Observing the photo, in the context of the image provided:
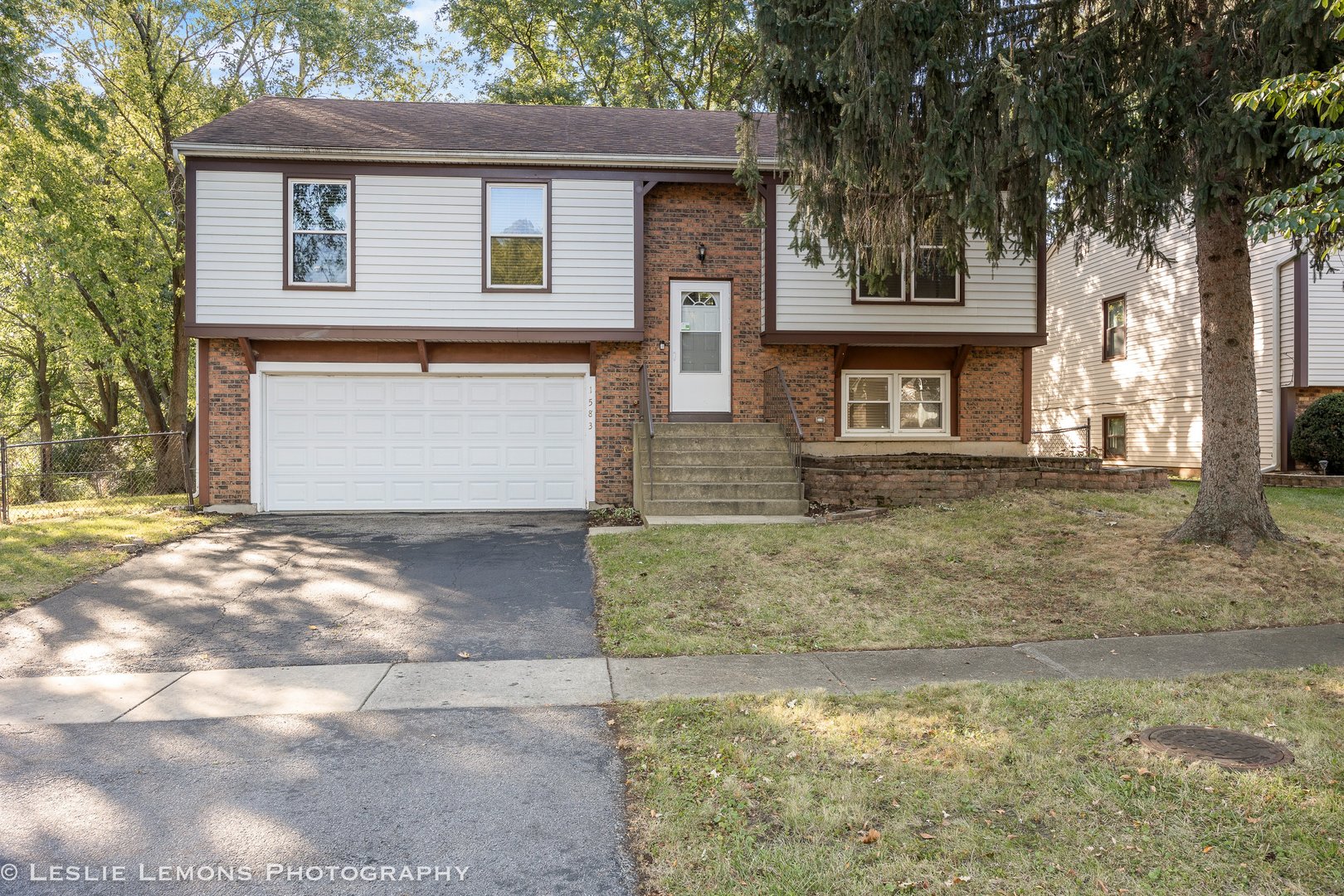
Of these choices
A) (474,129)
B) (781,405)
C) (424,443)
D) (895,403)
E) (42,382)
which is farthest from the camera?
(42,382)

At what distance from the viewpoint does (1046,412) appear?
22.7 m

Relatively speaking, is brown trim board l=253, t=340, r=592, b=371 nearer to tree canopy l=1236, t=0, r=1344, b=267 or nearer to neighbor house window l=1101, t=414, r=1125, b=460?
tree canopy l=1236, t=0, r=1344, b=267

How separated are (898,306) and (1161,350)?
9.28m

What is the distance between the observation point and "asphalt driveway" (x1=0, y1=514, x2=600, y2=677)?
5.76 m

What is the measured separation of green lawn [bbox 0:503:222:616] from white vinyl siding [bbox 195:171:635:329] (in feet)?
10.4

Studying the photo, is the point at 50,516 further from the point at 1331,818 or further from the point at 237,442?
the point at 1331,818

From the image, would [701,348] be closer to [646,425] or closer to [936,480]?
[646,425]

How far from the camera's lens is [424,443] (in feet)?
41.3

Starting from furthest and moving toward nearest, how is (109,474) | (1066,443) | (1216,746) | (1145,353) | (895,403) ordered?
1. (1066,443)
2. (1145,353)
3. (109,474)
4. (895,403)
5. (1216,746)

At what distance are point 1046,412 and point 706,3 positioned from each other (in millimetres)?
15414

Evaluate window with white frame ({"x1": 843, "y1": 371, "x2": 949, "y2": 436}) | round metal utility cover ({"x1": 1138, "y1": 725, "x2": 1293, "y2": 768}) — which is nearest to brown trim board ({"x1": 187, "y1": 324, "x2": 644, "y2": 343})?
window with white frame ({"x1": 843, "y1": 371, "x2": 949, "y2": 436})

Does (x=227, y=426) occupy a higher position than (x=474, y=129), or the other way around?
(x=474, y=129)

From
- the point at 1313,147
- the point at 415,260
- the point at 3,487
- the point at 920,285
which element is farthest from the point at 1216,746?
the point at 3,487

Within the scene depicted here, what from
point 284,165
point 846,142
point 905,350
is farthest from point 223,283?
point 905,350
